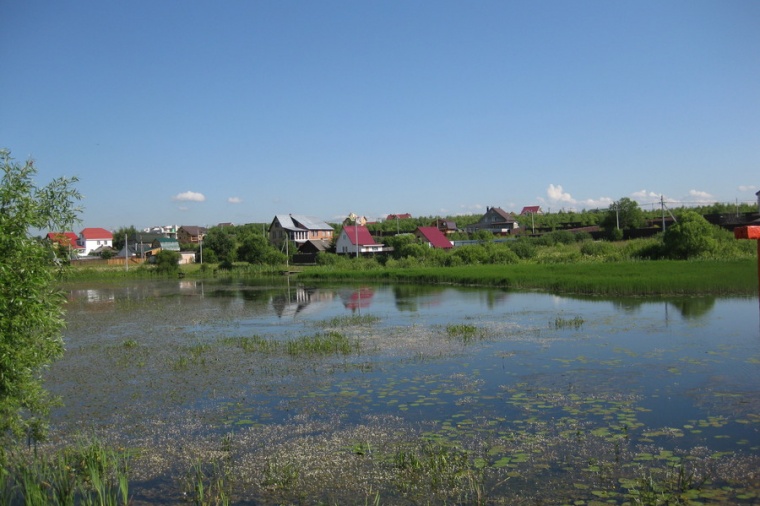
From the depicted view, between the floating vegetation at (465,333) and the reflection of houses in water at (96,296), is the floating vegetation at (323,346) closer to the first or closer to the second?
the floating vegetation at (465,333)

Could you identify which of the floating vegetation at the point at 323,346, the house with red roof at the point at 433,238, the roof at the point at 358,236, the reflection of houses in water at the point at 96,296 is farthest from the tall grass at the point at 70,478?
the roof at the point at 358,236

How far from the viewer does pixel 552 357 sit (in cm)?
1309

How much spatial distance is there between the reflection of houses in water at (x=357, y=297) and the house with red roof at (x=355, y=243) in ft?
79.4

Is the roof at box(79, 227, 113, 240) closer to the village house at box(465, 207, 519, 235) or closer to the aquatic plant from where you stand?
the village house at box(465, 207, 519, 235)

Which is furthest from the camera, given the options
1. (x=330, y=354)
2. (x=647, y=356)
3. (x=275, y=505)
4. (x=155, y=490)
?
(x=330, y=354)

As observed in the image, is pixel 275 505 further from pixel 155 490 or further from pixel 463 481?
pixel 463 481

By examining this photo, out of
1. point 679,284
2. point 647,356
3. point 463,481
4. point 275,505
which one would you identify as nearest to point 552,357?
point 647,356

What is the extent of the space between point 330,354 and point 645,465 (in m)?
8.52

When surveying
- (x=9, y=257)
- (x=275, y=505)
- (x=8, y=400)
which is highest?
(x=9, y=257)

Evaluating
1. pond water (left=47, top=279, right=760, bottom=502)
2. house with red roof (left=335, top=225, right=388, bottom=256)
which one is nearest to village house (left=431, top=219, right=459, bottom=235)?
house with red roof (left=335, top=225, right=388, bottom=256)

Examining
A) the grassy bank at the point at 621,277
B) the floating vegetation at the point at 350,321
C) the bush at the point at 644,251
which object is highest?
the bush at the point at 644,251

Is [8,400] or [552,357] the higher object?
[8,400]

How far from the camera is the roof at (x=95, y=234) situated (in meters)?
89.4

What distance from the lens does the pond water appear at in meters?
8.42
